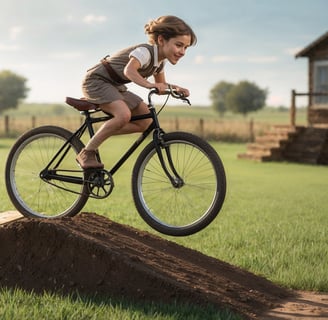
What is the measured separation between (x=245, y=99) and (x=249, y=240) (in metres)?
97.8

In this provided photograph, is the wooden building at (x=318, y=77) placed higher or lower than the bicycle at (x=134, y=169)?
higher

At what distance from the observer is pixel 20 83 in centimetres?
9750

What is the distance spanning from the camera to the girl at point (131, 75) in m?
5.44

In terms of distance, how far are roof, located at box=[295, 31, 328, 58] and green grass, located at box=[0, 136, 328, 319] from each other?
10519 mm

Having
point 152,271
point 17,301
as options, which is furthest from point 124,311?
point 17,301

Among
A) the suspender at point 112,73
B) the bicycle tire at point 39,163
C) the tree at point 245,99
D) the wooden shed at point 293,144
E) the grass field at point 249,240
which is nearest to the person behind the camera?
the grass field at point 249,240

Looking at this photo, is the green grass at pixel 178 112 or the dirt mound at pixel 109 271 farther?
the green grass at pixel 178 112

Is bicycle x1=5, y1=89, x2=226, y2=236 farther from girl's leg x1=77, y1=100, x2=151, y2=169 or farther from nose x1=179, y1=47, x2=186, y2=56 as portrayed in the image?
nose x1=179, y1=47, x2=186, y2=56

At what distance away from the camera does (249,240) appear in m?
7.85

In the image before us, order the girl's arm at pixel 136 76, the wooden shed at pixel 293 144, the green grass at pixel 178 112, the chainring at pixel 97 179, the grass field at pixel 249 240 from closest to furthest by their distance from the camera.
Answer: the grass field at pixel 249 240 < the girl's arm at pixel 136 76 < the chainring at pixel 97 179 < the wooden shed at pixel 293 144 < the green grass at pixel 178 112

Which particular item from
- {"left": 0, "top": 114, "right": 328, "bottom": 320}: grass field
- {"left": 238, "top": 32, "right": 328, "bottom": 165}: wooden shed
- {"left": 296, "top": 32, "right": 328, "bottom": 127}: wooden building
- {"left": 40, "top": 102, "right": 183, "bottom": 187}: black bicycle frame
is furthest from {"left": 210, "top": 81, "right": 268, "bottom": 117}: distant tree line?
{"left": 40, "top": 102, "right": 183, "bottom": 187}: black bicycle frame

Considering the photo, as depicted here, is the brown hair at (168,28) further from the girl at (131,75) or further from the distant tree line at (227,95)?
the distant tree line at (227,95)

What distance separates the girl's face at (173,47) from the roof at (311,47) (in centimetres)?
2065

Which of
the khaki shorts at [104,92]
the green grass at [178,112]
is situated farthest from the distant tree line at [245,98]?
the khaki shorts at [104,92]
